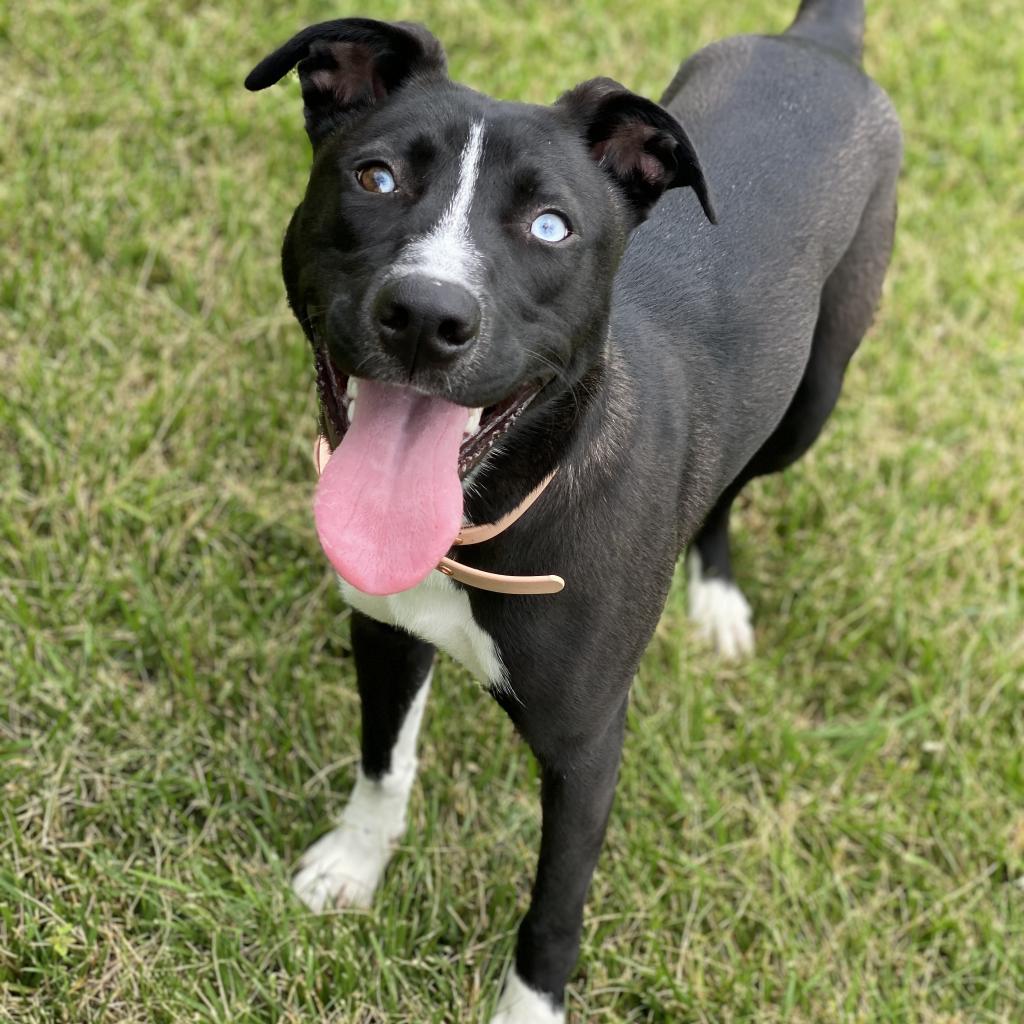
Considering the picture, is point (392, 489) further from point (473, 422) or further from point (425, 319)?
point (425, 319)

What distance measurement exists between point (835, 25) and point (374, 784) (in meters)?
2.71

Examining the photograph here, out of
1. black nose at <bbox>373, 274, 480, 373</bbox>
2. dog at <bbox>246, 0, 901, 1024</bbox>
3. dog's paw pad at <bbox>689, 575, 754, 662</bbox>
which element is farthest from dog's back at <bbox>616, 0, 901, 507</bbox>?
dog's paw pad at <bbox>689, 575, 754, 662</bbox>

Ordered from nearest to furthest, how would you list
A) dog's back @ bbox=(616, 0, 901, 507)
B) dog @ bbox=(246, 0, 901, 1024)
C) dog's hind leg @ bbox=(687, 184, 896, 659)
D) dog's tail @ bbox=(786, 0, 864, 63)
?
1. dog @ bbox=(246, 0, 901, 1024)
2. dog's back @ bbox=(616, 0, 901, 507)
3. dog's hind leg @ bbox=(687, 184, 896, 659)
4. dog's tail @ bbox=(786, 0, 864, 63)

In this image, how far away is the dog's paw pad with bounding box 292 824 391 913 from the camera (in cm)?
365

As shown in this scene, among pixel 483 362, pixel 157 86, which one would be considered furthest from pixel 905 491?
pixel 157 86

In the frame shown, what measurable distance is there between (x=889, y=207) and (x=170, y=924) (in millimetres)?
2899

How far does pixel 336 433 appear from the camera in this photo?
284 centimetres

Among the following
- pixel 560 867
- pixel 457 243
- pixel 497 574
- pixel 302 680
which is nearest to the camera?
pixel 457 243

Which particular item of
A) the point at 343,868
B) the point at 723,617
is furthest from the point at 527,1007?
the point at 723,617

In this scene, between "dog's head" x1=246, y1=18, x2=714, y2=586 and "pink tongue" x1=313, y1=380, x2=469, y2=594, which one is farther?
"pink tongue" x1=313, y1=380, x2=469, y2=594

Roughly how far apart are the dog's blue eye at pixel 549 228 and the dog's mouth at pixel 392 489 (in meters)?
0.30

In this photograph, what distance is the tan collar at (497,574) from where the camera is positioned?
2.80 meters

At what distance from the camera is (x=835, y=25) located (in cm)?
422

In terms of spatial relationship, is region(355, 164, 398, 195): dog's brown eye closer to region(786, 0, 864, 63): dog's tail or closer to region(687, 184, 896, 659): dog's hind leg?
region(687, 184, 896, 659): dog's hind leg
